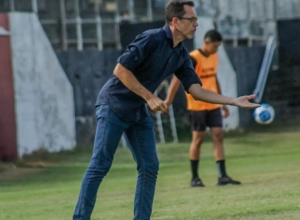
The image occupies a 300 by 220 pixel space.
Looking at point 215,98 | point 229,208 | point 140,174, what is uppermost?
point 215,98

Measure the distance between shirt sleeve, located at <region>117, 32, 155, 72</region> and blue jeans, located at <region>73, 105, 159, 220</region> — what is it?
42 centimetres

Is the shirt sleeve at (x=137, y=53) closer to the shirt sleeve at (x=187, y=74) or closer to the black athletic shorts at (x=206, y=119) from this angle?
the shirt sleeve at (x=187, y=74)

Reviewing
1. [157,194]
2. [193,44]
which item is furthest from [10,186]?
[193,44]

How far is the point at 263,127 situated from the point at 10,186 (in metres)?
10.9

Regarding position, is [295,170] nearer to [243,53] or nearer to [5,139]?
[5,139]

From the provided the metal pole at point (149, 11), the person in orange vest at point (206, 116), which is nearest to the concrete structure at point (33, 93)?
the metal pole at point (149, 11)

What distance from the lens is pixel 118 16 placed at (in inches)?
1036

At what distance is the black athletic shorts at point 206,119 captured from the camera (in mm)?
13562

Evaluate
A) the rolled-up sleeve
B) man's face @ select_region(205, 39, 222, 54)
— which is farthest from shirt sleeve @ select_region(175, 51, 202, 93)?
man's face @ select_region(205, 39, 222, 54)

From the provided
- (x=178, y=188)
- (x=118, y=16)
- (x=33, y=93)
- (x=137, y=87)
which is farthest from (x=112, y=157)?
(x=118, y=16)

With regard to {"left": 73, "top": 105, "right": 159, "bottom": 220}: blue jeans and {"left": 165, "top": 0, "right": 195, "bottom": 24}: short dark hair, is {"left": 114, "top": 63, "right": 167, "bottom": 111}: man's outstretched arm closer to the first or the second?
{"left": 73, "top": 105, "right": 159, "bottom": 220}: blue jeans

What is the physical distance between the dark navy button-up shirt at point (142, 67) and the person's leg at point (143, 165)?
5.2 inches

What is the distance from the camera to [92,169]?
321 inches

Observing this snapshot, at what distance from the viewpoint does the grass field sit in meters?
10.3
